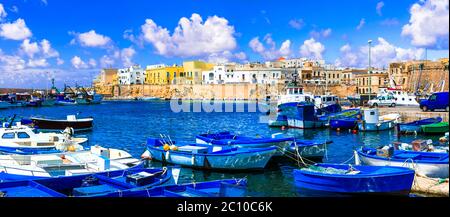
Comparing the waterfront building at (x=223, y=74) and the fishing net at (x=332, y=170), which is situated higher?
the waterfront building at (x=223, y=74)

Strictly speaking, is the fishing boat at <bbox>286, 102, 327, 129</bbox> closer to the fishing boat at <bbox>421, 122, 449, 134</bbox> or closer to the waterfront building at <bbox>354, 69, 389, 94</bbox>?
the fishing boat at <bbox>421, 122, 449, 134</bbox>

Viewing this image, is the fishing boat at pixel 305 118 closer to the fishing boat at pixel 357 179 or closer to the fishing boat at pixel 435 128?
the fishing boat at pixel 435 128

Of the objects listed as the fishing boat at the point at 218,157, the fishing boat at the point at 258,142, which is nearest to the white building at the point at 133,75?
the fishing boat at the point at 258,142

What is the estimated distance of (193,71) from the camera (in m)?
104

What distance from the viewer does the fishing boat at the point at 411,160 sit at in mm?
13273

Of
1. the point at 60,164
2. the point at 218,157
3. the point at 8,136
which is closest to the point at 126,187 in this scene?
the point at 60,164

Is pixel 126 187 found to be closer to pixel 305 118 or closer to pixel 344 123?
pixel 344 123

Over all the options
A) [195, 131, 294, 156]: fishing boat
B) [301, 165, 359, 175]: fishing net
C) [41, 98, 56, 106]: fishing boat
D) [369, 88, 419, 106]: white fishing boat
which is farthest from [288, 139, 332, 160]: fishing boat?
[41, 98, 56, 106]: fishing boat

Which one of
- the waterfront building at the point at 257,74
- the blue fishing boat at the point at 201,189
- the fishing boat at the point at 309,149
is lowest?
the fishing boat at the point at 309,149

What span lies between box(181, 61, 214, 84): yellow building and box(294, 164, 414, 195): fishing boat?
9011 cm

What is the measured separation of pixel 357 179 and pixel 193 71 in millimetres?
93894

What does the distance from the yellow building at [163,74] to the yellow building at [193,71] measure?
144cm
